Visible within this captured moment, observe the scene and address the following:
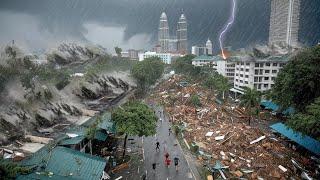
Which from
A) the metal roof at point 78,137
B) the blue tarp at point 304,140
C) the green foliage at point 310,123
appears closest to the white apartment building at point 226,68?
the blue tarp at point 304,140

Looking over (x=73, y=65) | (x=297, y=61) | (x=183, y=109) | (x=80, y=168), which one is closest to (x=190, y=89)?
(x=183, y=109)

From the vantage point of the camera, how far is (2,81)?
40.8m

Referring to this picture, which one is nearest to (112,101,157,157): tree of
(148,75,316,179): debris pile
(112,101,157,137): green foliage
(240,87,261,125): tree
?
(112,101,157,137): green foliage

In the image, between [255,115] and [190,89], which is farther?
[190,89]

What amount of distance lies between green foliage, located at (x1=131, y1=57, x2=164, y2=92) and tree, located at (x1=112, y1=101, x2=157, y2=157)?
2207 inches

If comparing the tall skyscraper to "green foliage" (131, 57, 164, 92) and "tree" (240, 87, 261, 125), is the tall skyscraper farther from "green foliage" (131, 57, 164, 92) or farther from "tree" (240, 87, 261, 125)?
"tree" (240, 87, 261, 125)

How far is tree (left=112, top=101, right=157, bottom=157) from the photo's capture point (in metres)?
28.1

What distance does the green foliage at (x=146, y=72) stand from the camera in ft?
284

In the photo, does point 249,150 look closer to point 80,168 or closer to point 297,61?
point 297,61

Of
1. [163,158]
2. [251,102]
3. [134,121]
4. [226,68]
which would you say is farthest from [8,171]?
[226,68]

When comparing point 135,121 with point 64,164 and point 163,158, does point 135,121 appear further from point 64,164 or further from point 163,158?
point 64,164

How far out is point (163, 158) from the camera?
30688mm

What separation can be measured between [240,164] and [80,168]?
15438mm

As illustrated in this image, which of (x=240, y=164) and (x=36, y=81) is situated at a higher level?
(x=36, y=81)
